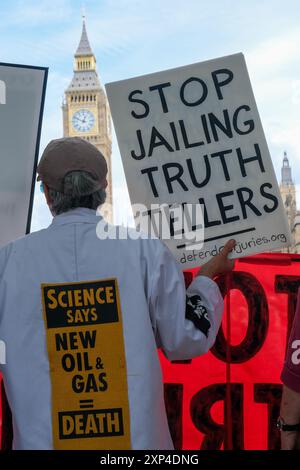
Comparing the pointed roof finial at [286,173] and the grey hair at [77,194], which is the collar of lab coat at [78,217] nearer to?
the grey hair at [77,194]

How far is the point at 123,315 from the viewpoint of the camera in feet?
6.80

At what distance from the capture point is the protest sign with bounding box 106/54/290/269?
2.61 metres

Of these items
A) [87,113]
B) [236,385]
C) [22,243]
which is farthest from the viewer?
[87,113]

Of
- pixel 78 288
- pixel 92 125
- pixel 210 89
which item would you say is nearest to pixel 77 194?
pixel 78 288

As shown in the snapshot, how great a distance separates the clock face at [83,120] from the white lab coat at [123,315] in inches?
3748

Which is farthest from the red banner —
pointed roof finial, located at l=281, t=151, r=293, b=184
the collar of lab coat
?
pointed roof finial, located at l=281, t=151, r=293, b=184

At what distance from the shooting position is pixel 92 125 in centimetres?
9625

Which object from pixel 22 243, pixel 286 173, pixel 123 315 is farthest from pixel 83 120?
pixel 123 315

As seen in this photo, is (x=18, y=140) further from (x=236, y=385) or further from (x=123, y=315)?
(x=236, y=385)

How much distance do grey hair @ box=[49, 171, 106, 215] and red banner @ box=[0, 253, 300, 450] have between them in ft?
3.09

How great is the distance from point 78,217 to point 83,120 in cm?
9650

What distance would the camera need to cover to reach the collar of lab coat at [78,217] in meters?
2.15

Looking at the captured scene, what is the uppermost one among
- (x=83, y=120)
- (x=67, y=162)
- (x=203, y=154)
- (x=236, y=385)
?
(x=83, y=120)

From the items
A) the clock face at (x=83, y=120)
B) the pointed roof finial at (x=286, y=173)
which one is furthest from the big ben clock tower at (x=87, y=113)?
the pointed roof finial at (x=286, y=173)
